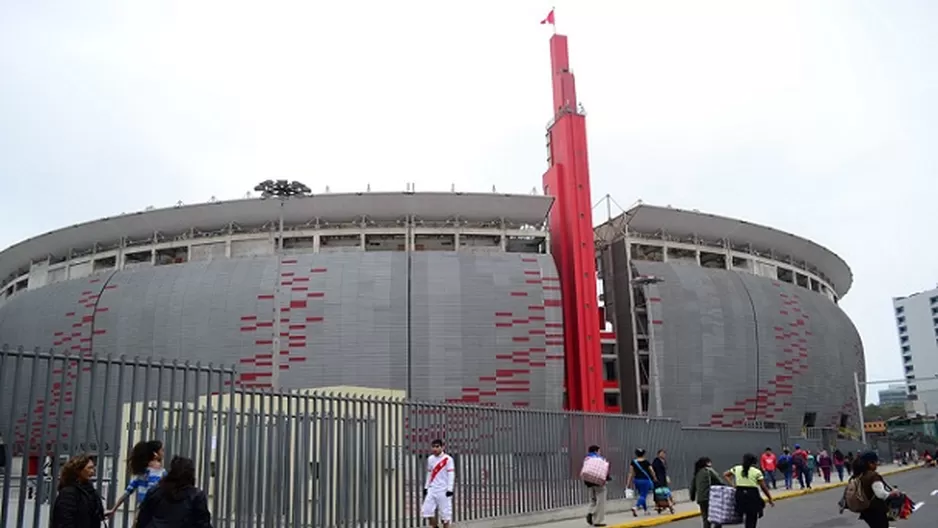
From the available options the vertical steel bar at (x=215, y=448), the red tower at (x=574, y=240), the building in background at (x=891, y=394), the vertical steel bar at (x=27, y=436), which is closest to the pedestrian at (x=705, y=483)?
the vertical steel bar at (x=215, y=448)

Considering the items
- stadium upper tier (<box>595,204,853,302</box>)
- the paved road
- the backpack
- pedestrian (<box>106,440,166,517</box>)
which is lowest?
the paved road

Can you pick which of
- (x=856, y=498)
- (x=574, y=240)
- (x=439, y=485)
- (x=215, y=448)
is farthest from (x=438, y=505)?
(x=574, y=240)

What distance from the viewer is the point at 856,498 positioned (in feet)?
25.8

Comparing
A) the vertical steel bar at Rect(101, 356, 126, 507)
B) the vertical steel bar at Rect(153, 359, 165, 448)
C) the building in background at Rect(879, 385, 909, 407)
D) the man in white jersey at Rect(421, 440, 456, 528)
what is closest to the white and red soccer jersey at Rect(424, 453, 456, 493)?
the man in white jersey at Rect(421, 440, 456, 528)

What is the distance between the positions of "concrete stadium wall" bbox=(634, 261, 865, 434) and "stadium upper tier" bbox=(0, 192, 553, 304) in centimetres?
829

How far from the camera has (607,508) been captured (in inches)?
683

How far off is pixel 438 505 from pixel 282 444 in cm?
256

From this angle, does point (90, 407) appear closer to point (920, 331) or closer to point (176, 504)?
point (176, 504)

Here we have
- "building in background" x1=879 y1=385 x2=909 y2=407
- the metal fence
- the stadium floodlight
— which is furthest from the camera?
"building in background" x1=879 y1=385 x2=909 y2=407

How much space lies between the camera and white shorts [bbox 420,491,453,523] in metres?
11.1

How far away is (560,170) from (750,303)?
1487 cm

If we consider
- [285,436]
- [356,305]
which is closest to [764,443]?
[356,305]

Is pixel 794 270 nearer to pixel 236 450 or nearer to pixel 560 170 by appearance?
pixel 560 170

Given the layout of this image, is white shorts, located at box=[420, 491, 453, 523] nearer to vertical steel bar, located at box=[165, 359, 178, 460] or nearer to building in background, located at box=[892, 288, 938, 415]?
vertical steel bar, located at box=[165, 359, 178, 460]
